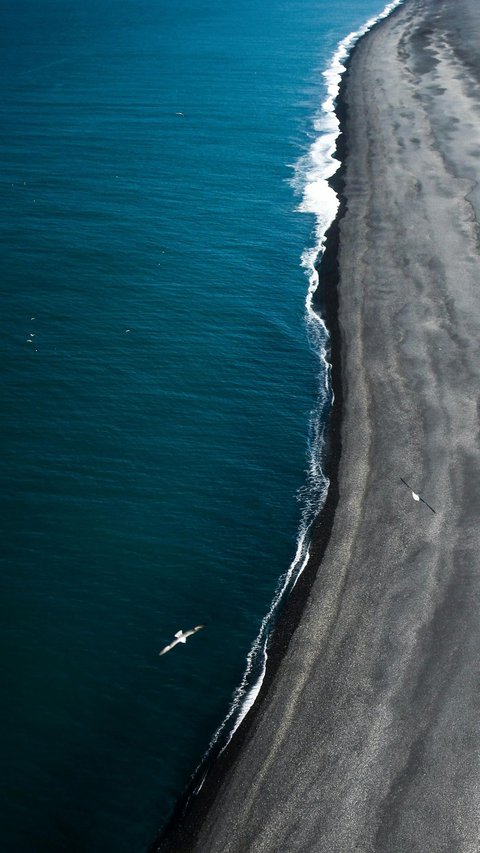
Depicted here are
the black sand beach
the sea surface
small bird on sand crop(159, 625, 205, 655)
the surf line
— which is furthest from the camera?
small bird on sand crop(159, 625, 205, 655)

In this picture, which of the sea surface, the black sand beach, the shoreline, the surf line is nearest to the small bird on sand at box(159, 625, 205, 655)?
the sea surface

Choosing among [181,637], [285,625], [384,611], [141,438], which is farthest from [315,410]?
[181,637]

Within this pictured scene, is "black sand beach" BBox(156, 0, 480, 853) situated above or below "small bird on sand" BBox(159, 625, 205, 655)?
above

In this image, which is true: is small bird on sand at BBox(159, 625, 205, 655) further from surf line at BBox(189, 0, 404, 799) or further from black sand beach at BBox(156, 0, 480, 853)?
black sand beach at BBox(156, 0, 480, 853)

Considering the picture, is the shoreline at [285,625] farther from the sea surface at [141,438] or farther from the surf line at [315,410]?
the sea surface at [141,438]

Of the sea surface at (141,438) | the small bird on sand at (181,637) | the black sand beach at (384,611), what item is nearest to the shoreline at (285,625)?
the black sand beach at (384,611)

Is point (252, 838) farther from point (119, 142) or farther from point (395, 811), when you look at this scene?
point (119, 142)
